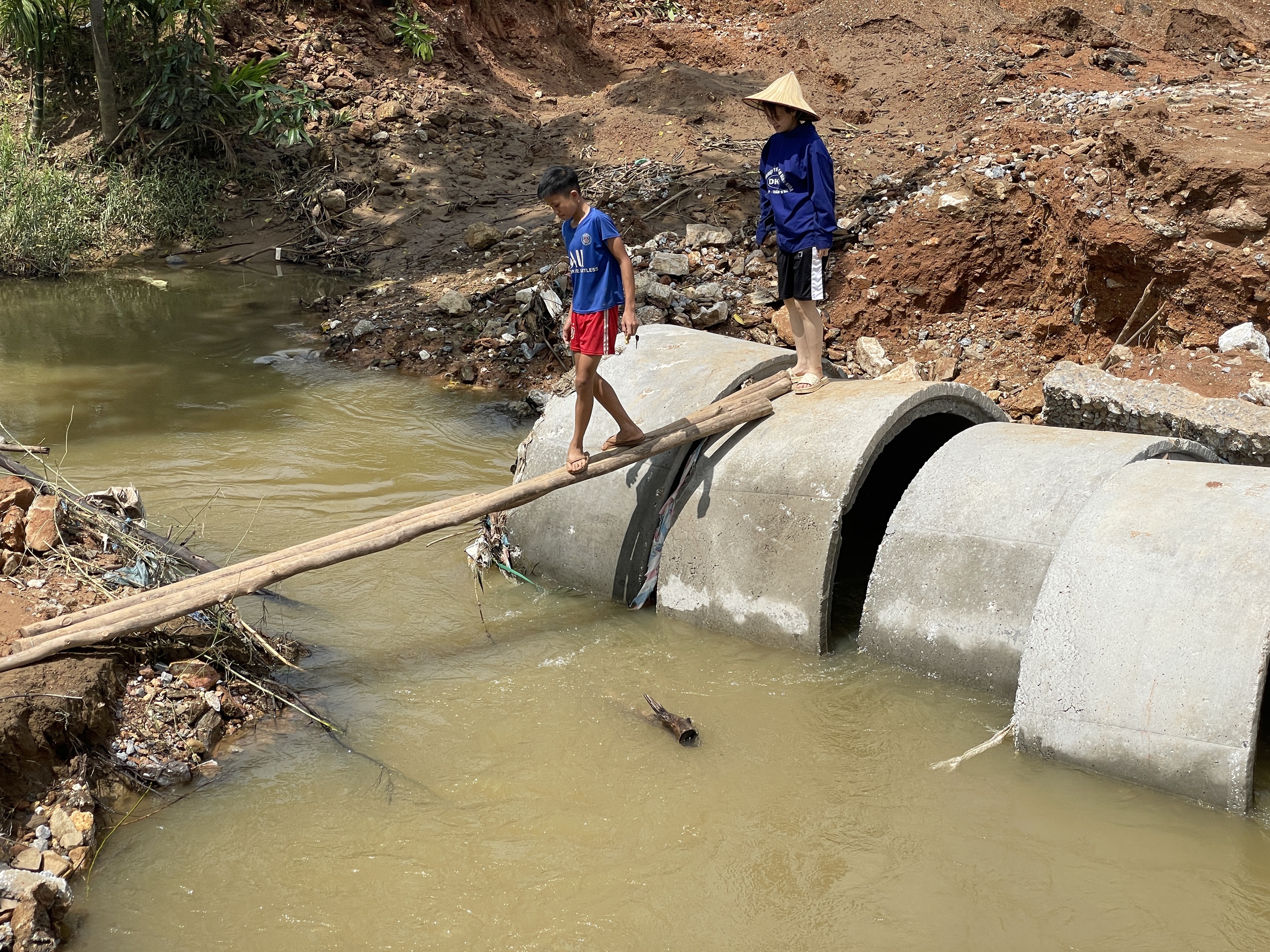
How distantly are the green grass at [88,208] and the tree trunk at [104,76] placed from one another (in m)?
0.56

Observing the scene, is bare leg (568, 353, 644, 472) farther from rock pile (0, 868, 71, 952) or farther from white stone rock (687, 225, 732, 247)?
white stone rock (687, 225, 732, 247)

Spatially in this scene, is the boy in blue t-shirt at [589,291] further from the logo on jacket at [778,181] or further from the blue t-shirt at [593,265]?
the logo on jacket at [778,181]

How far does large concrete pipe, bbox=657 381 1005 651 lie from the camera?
5113mm

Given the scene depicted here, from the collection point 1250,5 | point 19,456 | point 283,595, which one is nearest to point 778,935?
point 283,595

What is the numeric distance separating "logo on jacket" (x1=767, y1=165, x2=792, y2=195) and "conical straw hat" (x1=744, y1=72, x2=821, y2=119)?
32 cm

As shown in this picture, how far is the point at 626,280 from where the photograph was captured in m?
5.14

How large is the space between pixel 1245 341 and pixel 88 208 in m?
12.9

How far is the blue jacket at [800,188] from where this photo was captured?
5660 millimetres

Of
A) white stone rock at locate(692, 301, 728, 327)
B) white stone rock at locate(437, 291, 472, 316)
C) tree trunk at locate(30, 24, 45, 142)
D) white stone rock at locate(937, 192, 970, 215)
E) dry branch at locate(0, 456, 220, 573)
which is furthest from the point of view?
tree trunk at locate(30, 24, 45, 142)

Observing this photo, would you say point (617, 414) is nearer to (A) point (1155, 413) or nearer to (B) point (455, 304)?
(A) point (1155, 413)

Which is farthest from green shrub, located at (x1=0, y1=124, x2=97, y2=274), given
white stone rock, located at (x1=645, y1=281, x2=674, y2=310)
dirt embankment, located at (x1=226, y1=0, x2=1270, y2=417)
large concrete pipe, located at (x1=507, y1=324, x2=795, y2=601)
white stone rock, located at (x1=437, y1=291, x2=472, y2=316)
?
large concrete pipe, located at (x1=507, y1=324, x2=795, y2=601)

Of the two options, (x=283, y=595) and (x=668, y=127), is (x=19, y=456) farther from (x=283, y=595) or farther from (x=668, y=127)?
(x=668, y=127)

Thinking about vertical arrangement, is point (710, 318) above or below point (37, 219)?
below

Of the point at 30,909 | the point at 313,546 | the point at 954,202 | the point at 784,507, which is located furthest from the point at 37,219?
the point at 30,909
